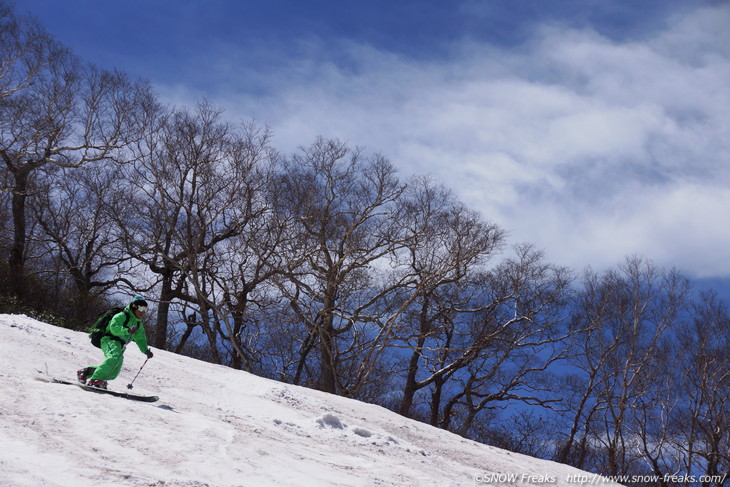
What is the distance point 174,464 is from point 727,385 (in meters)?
22.7

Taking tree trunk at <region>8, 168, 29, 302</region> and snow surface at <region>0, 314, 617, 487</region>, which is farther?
tree trunk at <region>8, 168, 29, 302</region>

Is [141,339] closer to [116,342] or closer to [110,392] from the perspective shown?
[116,342]

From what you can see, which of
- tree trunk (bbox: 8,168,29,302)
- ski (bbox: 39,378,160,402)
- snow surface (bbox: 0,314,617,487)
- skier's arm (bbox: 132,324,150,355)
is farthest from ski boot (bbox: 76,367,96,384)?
tree trunk (bbox: 8,168,29,302)

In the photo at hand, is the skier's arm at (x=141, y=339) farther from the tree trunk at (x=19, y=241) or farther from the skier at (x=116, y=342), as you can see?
the tree trunk at (x=19, y=241)

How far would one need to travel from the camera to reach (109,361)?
26.8 feet

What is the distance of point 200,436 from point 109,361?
2498 millimetres

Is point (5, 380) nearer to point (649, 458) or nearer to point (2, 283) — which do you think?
point (2, 283)

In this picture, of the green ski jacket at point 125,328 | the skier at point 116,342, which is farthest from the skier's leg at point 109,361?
the green ski jacket at point 125,328

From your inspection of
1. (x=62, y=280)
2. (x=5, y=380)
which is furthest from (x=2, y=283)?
(x=5, y=380)

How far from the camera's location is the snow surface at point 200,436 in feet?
16.7

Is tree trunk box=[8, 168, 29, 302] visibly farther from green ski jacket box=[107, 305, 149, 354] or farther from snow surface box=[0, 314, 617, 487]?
green ski jacket box=[107, 305, 149, 354]

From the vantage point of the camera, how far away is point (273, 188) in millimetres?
23328

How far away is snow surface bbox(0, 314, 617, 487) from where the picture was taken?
510 cm

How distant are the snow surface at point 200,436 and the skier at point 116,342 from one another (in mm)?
522
